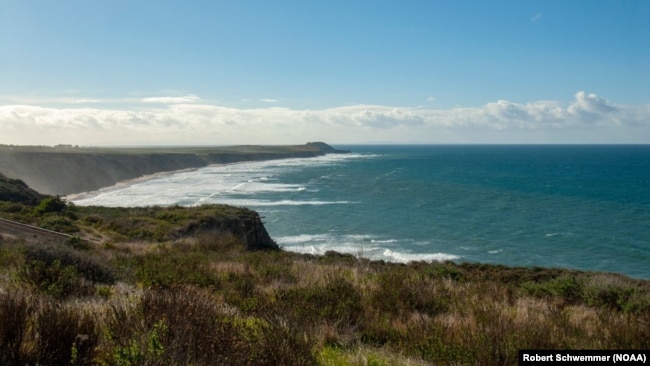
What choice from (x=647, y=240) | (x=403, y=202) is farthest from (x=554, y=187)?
(x=647, y=240)

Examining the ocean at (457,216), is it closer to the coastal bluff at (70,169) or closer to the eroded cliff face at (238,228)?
the eroded cliff face at (238,228)

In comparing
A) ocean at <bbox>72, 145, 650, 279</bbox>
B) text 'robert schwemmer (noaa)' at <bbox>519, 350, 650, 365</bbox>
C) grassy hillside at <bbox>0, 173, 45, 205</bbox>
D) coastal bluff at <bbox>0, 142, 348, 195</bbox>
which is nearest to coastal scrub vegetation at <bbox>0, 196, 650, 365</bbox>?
text 'robert schwemmer (noaa)' at <bbox>519, 350, 650, 365</bbox>

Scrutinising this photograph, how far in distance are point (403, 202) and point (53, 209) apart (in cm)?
4088

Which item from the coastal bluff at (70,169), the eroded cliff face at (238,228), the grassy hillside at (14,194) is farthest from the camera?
the coastal bluff at (70,169)

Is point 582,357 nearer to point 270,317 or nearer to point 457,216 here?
point 270,317

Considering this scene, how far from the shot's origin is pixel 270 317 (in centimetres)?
471

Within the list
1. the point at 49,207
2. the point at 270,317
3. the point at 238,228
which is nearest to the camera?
the point at 270,317

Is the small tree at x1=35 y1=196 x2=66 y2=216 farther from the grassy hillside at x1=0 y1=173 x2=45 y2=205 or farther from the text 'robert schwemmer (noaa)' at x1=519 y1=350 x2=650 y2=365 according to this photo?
the text 'robert schwemmer (noaa)' at x1=519 y1=350 x2=650 y2=365

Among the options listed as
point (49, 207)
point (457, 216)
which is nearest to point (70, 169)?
point (49, 207)

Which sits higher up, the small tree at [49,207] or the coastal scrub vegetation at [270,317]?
the coastal scrub vegetation at [270,317]

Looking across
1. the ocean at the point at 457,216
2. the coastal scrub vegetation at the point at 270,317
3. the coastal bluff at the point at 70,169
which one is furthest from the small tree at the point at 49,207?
the coastal bluff at the point at 70,169

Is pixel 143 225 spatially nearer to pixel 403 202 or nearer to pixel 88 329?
pixel 88 329

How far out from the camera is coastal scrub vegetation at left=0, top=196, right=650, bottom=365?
12.4 ft

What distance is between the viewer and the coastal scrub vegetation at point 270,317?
149 inches
